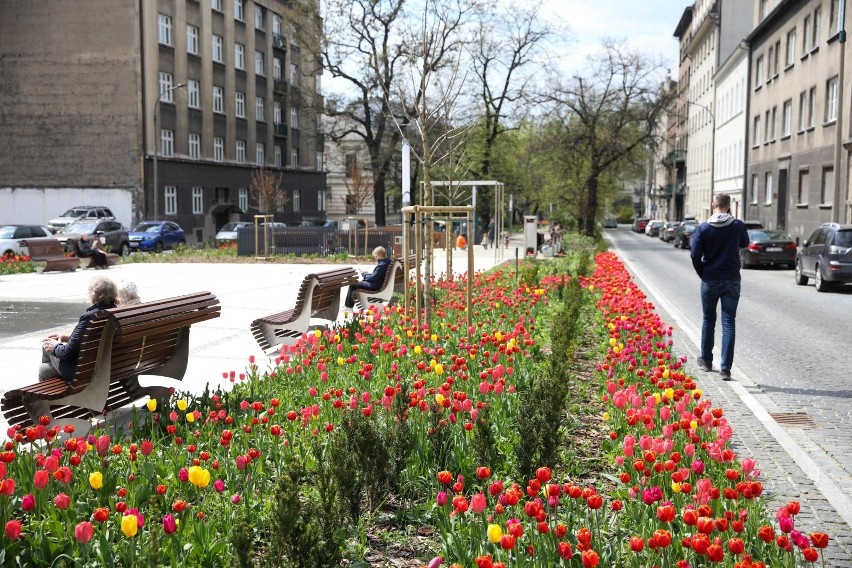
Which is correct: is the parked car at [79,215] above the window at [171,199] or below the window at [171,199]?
below

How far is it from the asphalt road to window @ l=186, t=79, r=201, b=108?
122ft

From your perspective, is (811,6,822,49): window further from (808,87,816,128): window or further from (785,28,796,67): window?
(785,28,796,67): window

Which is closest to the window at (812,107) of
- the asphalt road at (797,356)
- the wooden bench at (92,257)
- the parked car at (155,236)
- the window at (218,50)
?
the asphalt road at (797,356)

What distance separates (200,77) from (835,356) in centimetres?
4921

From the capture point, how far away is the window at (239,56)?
6034 cm

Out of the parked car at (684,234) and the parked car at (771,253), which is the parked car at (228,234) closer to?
the parked car at (684,234)

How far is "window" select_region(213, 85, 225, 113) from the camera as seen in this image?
188 ft

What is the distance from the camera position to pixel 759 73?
52094 millimetres

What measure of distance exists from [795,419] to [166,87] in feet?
159

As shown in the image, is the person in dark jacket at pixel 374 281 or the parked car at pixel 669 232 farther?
the parked car at pixel 669 232

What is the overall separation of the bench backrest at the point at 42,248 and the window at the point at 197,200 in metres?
26.7

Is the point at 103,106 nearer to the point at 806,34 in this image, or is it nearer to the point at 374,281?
the point at 806,34

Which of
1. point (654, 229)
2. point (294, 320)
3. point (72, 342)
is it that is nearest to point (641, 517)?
point (72, 342)

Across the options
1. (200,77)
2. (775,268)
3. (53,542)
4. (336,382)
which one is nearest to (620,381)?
(336,382)
